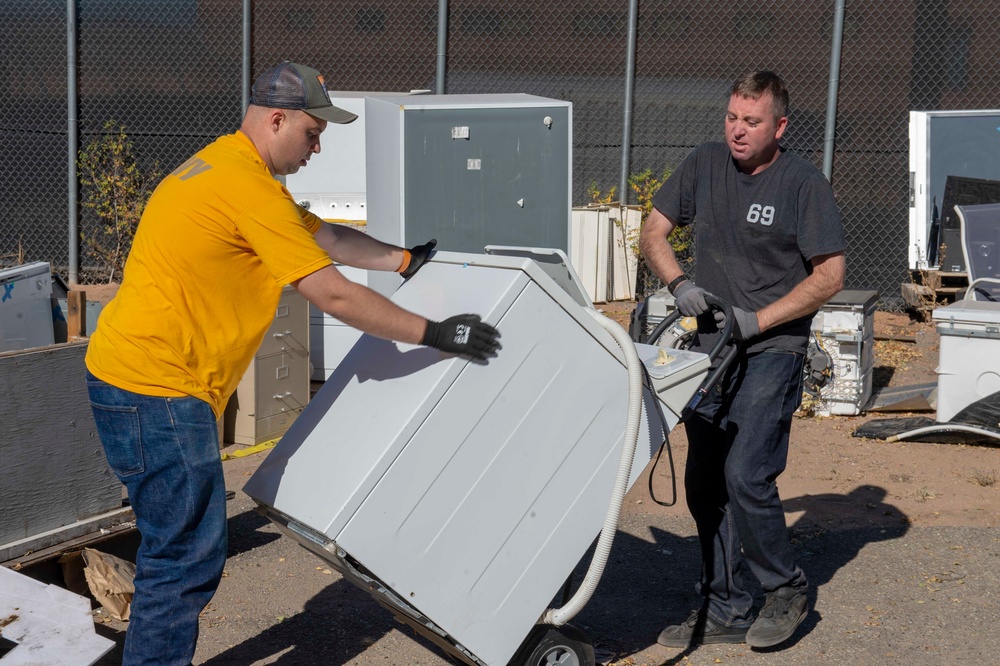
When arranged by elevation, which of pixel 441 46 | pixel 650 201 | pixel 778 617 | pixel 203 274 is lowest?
pixel 778 617

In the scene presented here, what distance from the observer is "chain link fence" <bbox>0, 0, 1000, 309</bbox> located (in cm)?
1044

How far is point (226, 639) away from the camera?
12.5 ft

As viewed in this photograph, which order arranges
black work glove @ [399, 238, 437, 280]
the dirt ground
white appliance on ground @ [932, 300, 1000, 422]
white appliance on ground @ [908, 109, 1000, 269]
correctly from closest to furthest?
1. black work glove @ [399, 238, 437, 280]
2. the dirt ground
3. white appliance on ground @ [932, 300, 1000, 422]
4. white appliance on ground @ [908, 109, 1000, 269]

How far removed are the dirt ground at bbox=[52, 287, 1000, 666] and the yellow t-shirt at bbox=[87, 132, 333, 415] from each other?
133 cm

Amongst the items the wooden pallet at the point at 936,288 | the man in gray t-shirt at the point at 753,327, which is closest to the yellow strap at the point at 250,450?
→ the man in gray t-shirt at the point at 753,327

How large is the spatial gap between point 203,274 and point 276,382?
3.74 meters

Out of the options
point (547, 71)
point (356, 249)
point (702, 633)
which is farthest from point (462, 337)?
point (547, 71)

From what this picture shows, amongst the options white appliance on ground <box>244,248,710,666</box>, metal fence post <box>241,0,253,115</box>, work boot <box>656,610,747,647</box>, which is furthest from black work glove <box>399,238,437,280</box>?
metal fence post <box>241,0,253,115</box>

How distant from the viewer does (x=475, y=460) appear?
2.81m

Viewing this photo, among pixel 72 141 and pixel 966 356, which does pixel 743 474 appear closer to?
pixel 966 356

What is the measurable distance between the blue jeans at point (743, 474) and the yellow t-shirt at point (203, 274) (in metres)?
1.64

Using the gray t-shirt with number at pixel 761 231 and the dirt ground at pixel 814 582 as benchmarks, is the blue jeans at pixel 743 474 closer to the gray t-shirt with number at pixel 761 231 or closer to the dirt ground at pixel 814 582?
the gray t-shirt with number at pixel 761 231

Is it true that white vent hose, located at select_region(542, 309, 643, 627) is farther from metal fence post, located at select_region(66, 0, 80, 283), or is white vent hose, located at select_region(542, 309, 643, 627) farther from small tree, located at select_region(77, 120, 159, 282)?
metal fence post, located at select_region(66, 0, 80, 283)

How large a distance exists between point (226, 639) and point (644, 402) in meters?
1.90
